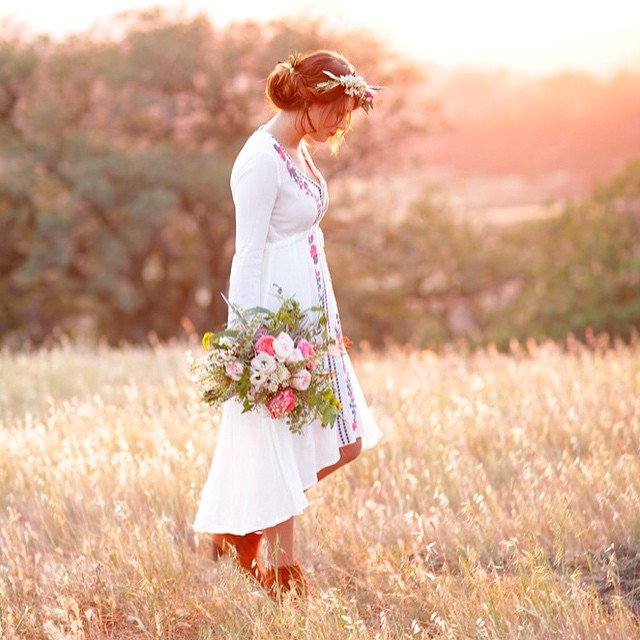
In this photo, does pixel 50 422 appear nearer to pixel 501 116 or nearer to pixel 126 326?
pixel 126 326

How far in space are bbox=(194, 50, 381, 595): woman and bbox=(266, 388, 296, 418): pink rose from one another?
20cm

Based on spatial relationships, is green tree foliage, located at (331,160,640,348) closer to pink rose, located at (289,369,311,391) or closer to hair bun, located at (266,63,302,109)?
hair bun, located at (266,63,302,109)

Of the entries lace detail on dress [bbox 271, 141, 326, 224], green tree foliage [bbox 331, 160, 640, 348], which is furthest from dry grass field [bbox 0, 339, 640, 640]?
green tree foliage [bbox 331, 160, 640, 348]

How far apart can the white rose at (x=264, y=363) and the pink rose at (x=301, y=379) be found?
0.35ft

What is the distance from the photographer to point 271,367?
3.53 m

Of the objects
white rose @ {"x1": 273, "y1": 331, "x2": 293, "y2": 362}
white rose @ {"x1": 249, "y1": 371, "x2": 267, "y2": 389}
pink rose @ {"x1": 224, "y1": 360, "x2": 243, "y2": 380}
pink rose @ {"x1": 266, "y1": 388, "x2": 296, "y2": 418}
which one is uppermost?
white rose @ {"x1": 273, "y1": 331, "x2": 293, "y2": 362}

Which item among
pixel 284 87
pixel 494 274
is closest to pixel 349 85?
pixel 284 87

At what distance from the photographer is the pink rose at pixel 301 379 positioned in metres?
3.60

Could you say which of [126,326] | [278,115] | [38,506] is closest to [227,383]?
[278,115]

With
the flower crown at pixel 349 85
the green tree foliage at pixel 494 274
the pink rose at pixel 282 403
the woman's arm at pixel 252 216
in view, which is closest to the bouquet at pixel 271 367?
the pink rose at pixel 282 403

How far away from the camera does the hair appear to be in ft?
12.2

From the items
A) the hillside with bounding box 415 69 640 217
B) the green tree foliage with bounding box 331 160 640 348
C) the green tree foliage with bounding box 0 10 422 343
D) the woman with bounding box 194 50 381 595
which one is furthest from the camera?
the hillside with bounding box 415 69 640 217

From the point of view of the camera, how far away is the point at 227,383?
364cm

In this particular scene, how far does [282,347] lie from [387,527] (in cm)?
142
